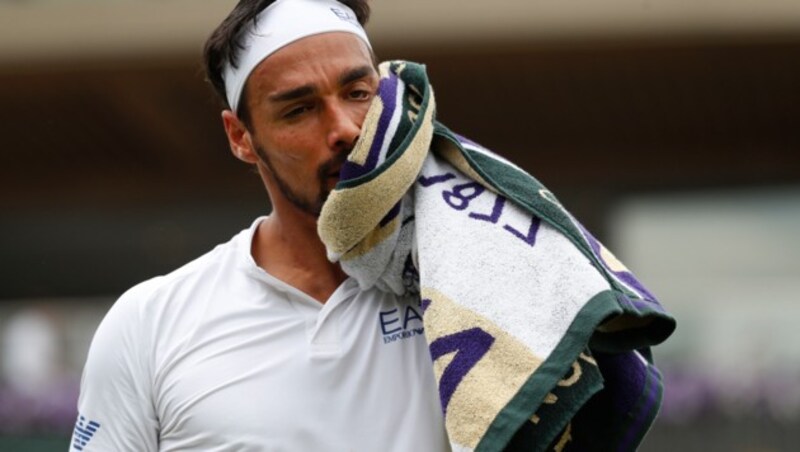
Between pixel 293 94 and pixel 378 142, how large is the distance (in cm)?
26

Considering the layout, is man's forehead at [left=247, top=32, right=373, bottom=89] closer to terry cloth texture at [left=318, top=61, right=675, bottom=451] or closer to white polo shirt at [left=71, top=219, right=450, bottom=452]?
terry cloth texture at [left=318, top=61, right=675, bottom=451]

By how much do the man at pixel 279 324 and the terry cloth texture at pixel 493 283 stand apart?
4.4 inches

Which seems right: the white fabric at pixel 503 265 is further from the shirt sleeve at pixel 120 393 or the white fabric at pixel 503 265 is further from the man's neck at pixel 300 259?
the shirt sleeve at pixel 120 393

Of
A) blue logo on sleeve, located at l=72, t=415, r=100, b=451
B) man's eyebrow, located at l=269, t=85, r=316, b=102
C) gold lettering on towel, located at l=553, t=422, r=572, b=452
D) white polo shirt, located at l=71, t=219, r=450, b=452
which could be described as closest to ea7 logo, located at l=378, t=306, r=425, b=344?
white polo shirt, located at l=71, t=219, r=450, b=452

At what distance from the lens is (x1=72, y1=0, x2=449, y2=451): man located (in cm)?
284

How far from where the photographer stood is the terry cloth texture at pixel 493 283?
2553 mm

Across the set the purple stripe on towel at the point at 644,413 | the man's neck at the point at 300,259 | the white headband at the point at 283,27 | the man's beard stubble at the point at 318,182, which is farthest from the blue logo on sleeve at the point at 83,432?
the purple stripe on towel at the point at 644,413

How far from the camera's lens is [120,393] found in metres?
2.96

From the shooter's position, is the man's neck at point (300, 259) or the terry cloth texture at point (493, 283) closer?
the terry cloth texture at point (493, 283)

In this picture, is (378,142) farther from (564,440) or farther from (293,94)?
(564,440)

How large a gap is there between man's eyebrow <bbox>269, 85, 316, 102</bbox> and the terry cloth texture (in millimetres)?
142

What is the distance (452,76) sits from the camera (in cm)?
1396

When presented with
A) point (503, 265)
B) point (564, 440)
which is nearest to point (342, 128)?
point (503, 265)

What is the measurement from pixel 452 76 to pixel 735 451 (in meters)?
6.04
